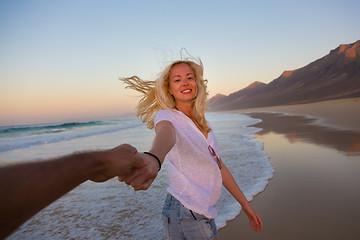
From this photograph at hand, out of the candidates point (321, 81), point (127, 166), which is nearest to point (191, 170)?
point (127, 166)

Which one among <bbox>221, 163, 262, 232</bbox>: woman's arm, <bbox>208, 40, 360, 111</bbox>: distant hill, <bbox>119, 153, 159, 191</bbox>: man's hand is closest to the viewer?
<bbox>119, 153, 159, 191</bbox>: man's hand

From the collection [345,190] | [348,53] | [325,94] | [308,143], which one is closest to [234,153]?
[308,143]

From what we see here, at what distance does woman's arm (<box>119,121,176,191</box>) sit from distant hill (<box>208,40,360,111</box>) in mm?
87456

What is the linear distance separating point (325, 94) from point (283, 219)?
99576 mm

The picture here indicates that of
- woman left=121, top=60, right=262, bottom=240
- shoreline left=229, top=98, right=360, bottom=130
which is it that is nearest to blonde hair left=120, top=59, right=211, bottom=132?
woman left=121, top=60, right=262, bottom=240

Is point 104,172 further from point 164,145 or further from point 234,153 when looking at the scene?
point 234,153

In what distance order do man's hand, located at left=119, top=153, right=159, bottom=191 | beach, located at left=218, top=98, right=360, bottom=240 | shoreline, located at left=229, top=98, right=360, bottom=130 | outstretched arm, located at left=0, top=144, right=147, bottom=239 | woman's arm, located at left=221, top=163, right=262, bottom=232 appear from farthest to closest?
shoreline, located at left=229, top=98, right=360, bottom=130 < beach, located at left=218, top=98, right=360, bottom=240 < woman's arm, located at left=221, top=163, right=262, bottom=232 < man's hand, located at left=119, top=153, right=159, bottom=191 < outstretched arm, located at left=0, top=144, right=147, bottom=239

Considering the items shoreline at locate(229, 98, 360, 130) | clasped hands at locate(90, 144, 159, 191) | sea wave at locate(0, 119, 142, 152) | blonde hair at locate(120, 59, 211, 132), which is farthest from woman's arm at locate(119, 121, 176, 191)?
sea wave at locate(0, 119, 142, 152)

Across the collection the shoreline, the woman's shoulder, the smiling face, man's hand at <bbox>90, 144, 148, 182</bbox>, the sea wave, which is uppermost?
the smiling face

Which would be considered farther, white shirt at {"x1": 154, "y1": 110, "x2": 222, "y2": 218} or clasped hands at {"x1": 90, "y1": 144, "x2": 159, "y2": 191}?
white shirt at {"x1": 154, "y1": 110, "x2": 222, "y2": 218}

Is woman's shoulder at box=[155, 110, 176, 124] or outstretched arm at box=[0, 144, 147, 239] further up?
woman's shoulder at box=[155, 110, 176, 124]

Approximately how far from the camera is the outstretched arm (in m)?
0.50

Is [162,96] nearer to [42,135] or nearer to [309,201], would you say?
[309,201]

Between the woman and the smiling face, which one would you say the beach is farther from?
the smiling face
